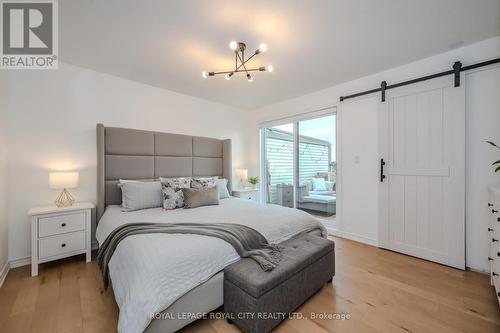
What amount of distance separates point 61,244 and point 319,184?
3.89m

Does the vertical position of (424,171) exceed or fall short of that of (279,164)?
it falls short

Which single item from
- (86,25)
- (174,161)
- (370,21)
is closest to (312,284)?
(370,21)

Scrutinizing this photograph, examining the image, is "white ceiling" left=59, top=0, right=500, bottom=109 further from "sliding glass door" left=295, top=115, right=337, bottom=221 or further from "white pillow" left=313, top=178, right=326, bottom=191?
"white pillow" left=313, top=178, right=326, bottom=191

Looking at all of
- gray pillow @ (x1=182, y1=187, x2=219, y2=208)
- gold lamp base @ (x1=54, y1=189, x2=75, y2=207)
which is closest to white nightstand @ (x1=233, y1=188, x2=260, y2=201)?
gray pillow @ (x1=182, y1=187, x2=219, y2=208)

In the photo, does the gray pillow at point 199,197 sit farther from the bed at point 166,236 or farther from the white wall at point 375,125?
the white wall at point 375,125

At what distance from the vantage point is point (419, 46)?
233 cm

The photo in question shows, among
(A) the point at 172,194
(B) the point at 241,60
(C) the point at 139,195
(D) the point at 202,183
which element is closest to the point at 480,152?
(B) the point at 241,60

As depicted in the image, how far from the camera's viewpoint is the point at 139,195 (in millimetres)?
2621

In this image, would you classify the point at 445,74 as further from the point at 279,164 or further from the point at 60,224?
the point at 60,224

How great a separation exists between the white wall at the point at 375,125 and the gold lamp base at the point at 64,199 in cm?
359

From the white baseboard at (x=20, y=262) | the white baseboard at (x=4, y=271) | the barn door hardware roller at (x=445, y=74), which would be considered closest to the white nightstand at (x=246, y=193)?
the barn door hardware roller at (x=445, y=74)

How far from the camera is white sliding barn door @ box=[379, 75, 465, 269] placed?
2365 millimetres

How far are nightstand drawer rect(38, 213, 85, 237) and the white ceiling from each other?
74.8 inches

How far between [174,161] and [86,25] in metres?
1.97
